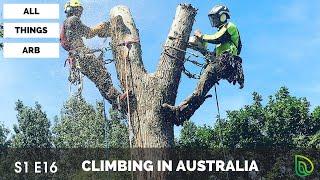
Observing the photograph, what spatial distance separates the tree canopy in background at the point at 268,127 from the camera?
93.2ft

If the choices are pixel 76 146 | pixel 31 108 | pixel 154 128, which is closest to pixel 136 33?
pixel 154 128

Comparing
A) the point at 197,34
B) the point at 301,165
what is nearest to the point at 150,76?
the point at 197,34

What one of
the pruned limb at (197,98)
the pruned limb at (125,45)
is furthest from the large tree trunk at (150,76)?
the pruned limb at (197,98)

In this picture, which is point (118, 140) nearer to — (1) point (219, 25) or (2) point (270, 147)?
(2) point (270, 147)

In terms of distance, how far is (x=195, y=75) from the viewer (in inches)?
519

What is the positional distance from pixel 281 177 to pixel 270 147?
183cm

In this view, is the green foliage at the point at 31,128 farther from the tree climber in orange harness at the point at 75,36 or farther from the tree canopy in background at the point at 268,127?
the tree climber in orange harness at the point at 75,36

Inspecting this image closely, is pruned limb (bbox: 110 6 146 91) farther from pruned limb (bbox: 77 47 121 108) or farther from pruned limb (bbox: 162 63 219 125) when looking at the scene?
pruned limb (bbox: 162 63 219 125)

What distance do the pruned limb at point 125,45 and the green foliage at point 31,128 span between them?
16566 millimetres

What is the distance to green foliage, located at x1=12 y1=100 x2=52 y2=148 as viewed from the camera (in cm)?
2976

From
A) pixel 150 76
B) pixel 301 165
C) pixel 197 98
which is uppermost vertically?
pixel 150 76

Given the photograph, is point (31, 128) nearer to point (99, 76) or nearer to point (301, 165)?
point (301, 165)

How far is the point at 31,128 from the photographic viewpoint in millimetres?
30469

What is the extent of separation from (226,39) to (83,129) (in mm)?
9319
